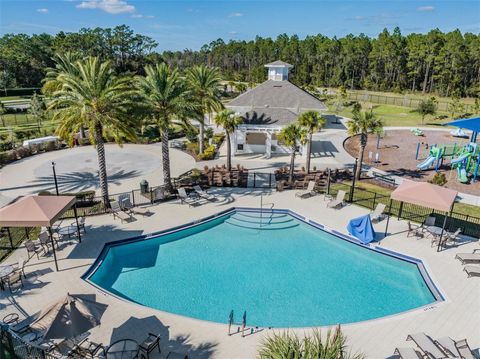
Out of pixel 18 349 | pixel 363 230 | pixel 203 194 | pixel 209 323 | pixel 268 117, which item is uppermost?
pixel 268 117

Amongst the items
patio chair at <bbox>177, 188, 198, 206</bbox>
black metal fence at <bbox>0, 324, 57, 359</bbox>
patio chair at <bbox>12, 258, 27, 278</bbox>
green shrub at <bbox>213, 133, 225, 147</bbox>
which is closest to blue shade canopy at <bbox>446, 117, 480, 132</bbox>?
patio chair at <bbox>177, 188, 198, 206</bbox>

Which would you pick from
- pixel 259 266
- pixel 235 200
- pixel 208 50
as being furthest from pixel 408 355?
pixel 208 50

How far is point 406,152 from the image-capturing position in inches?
1548

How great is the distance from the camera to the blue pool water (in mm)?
15844

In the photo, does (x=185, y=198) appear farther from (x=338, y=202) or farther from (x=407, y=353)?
(x=407, y=353)

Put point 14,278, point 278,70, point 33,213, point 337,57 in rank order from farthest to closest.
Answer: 1. point 337,57
2. point 278,70
3. point 33,213
4. point 14,278

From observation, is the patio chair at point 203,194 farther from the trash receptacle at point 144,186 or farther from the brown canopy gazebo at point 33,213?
the brown canopy gazebo at point 33,213

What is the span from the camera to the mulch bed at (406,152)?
31145 mm

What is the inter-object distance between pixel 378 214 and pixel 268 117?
55.9 ft

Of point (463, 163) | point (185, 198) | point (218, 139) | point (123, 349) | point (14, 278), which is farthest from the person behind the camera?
point (218, 139)

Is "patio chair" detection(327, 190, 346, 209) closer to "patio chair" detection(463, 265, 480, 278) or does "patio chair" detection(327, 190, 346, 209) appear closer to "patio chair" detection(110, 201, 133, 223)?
"patio chair" detection(463, 265, 480, 278)

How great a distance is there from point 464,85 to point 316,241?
268 ft

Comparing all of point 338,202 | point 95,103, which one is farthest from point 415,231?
point 95,103

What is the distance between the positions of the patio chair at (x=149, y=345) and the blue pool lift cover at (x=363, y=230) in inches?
496
